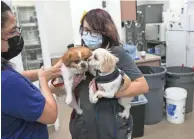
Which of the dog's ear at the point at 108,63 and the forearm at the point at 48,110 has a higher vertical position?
the dog's ear at the point at 108,63

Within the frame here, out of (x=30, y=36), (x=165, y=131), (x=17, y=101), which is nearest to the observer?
(x=17, y=101)

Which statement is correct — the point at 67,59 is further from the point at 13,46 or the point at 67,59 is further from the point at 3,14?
the point at 3,14

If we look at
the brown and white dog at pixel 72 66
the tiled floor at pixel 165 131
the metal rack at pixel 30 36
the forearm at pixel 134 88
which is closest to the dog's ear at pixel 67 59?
the brown and white dog at pixel 72 66

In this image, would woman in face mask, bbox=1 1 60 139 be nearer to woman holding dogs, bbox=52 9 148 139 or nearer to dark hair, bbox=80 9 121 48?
woman holding dogs, bbox=52 9 148 139

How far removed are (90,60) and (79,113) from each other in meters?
0.33

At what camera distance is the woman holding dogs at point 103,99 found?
1124mm

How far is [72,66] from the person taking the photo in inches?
45.6

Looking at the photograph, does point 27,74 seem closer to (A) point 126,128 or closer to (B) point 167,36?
(A) point 126,128

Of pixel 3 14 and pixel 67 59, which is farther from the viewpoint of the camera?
pixel 67 59

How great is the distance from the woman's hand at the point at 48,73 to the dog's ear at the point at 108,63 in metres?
0.27

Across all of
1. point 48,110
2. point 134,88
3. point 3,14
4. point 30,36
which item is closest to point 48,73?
point 48,110

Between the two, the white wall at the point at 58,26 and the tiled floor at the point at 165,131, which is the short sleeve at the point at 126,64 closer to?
the tiled floor at the point at 165,131

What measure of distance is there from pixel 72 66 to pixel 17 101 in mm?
425

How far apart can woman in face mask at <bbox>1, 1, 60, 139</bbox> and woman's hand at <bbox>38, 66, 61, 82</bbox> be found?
0.04m
